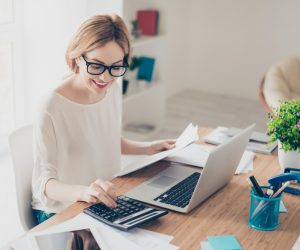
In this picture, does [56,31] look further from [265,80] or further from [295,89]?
[295,89]

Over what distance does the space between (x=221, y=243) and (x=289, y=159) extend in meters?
0.60

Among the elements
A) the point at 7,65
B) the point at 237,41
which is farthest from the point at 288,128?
the point at 237,41

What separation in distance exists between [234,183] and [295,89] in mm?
2483

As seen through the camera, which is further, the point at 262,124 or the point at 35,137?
the point at 262,124

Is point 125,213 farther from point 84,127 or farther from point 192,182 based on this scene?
point 84,127

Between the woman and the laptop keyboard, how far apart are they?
0.61 ft

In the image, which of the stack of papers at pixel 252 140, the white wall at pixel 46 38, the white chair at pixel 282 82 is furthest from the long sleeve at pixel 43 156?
the white chair at pixel 282 82

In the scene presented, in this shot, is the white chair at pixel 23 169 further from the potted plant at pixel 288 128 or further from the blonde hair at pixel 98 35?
the potted plant at pixel 288 128

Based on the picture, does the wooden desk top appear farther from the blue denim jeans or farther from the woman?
the blue denim jeans

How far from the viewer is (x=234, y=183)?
1974 mm

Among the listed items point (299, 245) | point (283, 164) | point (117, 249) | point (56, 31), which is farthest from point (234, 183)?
point (56, 31)

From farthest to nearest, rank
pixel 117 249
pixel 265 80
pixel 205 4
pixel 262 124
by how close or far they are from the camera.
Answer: pixel 205 4 < pixel 262 124 < pixel 265 80 < pixel 117 249

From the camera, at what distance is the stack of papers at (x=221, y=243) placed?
1.50 metres

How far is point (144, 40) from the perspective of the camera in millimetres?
4504
